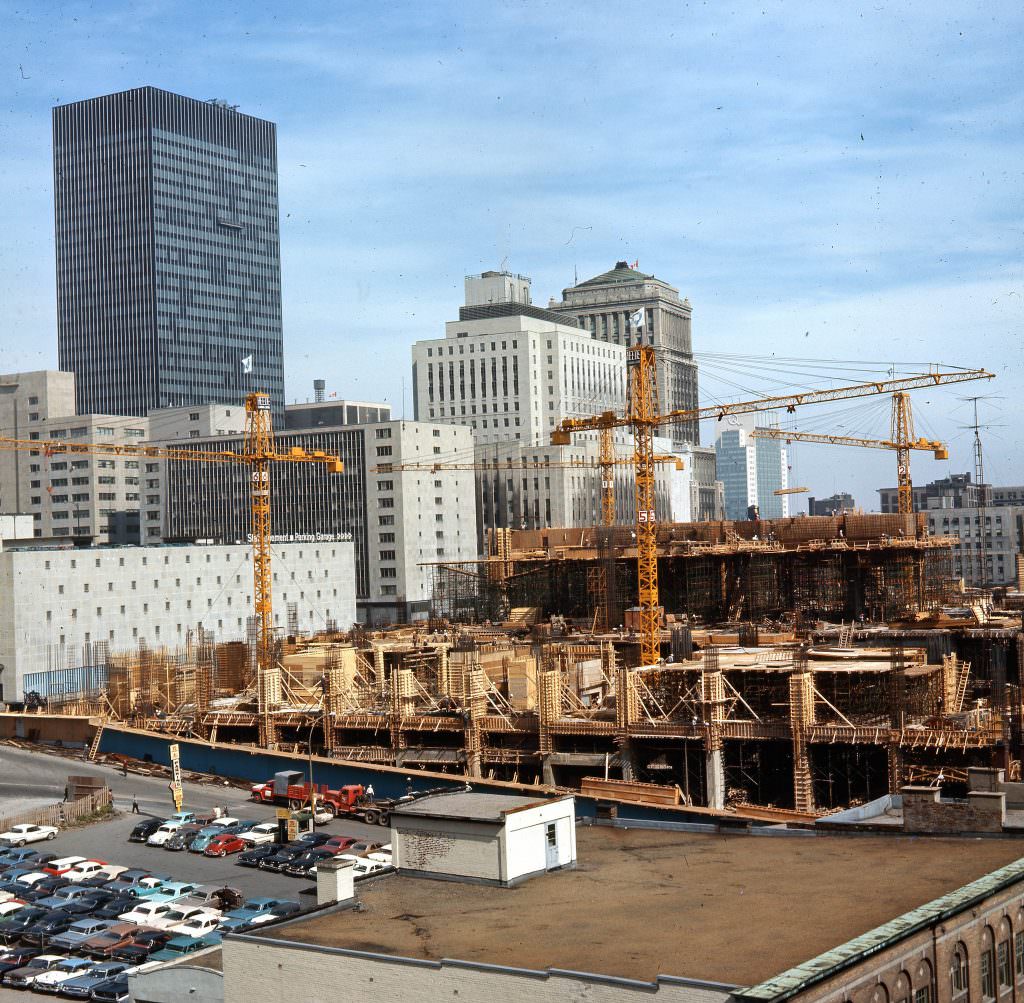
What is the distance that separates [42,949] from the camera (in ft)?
127

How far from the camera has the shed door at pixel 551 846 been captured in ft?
90.8

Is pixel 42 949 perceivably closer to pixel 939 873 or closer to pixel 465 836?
pixel 465 836

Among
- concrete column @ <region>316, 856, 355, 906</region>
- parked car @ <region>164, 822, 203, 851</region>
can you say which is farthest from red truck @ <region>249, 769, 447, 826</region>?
concrete column @ <region>316, 856, 355, 906</region>

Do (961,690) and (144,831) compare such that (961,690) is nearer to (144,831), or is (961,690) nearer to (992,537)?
(144,831)

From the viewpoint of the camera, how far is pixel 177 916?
4019 cm

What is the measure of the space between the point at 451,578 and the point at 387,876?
107 meters

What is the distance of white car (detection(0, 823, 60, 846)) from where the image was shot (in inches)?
2028

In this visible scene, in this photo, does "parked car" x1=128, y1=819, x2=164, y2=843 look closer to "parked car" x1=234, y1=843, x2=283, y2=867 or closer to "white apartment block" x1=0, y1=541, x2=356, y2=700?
"parked car" x1=234, y1=843, x2=283, y2=867

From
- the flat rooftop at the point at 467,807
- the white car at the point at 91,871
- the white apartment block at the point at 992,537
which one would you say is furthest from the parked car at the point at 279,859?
the white apartment block at the point at 992,537

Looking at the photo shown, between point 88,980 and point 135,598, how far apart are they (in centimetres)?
6888

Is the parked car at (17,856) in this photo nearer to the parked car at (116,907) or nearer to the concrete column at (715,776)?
the parked car at (116,907)

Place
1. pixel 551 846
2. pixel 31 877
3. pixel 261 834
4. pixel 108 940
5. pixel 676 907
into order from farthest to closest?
pixel 261 834, pixel 31 877, pixel 108 940, pixel 551 846, pixel 676 907

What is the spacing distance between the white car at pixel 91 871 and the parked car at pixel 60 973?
871 centimetres

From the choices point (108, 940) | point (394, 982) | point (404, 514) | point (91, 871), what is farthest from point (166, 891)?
point (404, 514)
